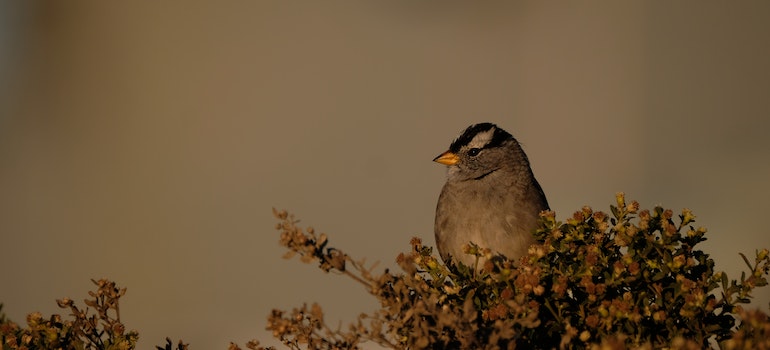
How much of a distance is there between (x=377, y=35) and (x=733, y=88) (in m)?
3.10

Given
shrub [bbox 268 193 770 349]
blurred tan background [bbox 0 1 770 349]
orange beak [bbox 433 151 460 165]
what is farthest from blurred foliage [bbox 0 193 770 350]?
blurred tan background [bbox 0 1 770 349]

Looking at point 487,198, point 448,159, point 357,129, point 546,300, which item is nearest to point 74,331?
point 546,300

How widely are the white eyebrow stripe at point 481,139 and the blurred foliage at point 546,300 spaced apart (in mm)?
2023

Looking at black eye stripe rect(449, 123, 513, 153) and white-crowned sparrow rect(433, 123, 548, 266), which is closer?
white-crowned sparrow rect(433, 123, 548, 266)

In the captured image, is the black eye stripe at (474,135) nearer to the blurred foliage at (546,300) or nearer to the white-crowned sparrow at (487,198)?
the white-crowned sparrow at (487,198)

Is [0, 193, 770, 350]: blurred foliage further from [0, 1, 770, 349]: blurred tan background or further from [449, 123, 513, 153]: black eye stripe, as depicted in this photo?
[0, 1, 770, 349]: blurred tan background

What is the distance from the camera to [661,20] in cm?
794

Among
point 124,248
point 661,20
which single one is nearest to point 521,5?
point 661,20

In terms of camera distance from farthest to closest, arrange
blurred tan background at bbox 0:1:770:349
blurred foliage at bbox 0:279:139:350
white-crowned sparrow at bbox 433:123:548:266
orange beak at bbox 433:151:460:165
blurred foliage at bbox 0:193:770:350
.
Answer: blurred tan background at bbox 0:1:770:349 < orange beak at bbox 433:151:460:165 < white-crowned sparrow at bbox 433:123:548:266 < blurred foliage at bbox 0:279:139:350 < blurred foliage at bbox 0:193:770:350

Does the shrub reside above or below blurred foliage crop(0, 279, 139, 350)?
below

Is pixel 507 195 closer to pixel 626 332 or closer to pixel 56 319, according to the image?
pixel 626 332

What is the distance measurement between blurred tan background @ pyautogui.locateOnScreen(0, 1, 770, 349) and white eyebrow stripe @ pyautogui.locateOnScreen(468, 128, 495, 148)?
2509mm

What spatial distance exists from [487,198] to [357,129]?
11.3ft

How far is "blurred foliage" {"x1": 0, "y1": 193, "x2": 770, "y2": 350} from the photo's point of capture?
2.60m
